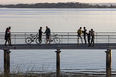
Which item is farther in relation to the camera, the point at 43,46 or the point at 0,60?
the point at 0,60

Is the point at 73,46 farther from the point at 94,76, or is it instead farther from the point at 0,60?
the point at 0,60

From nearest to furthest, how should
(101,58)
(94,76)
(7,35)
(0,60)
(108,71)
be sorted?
1. (94,76)
2. (7,35)
3. (108,71)
4. (0,60)
5. (101,58)

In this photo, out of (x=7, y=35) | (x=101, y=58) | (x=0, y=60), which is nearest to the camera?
(x=7, y=35)

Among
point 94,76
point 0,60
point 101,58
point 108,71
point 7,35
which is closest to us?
point 94,76

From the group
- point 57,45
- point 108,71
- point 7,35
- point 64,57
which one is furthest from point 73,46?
point 64,57

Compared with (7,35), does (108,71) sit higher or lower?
lower

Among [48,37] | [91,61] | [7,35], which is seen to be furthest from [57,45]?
[91,61]

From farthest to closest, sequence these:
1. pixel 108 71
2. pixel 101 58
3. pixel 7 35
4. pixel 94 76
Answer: pixel 101 58 < pixel 108 71 < pixel 7 35 < pixel 94 76

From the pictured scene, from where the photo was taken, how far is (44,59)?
38.2m

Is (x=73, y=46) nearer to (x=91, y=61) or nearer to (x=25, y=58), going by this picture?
(x=91, y=61)

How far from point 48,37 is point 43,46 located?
1.36 meters

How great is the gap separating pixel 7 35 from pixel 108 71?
1005 cm

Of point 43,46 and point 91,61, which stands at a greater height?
point 43,46

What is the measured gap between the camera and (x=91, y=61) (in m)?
36.7
